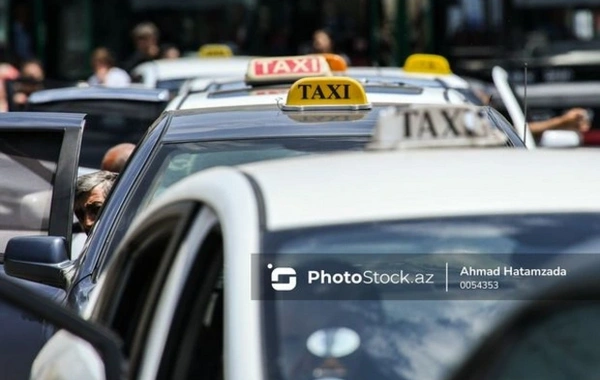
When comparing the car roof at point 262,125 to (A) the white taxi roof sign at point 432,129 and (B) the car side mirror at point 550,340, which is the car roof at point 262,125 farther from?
(B) the car side mirror at point 550,340

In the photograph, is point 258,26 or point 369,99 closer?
point 369,99

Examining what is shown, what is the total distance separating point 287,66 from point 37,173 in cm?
179

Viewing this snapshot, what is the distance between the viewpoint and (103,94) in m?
9.86

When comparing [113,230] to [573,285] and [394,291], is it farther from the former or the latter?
[573,285]

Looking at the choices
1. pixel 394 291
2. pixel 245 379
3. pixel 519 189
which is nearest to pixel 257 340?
pixel 245 379

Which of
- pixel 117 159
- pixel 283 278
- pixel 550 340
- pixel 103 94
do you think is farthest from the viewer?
pixel 103 94

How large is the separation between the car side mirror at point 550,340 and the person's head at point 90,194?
13.8 ft

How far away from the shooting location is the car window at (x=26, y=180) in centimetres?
639

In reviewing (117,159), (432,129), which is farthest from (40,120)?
(432,129)

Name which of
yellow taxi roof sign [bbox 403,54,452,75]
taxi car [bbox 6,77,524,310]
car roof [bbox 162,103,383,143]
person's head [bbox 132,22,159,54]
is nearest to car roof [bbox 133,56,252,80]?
yellow taxi roof sign [bbox 403,54,452,75]

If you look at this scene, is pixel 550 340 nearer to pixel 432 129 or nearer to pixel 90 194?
pixel 432 129

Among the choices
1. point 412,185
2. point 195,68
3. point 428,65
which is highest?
point 412,185

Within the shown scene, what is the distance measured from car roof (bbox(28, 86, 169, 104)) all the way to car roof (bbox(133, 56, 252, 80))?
6.33ft

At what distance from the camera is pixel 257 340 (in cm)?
288
